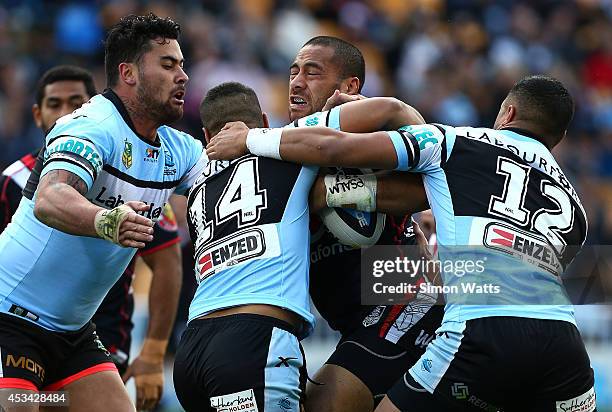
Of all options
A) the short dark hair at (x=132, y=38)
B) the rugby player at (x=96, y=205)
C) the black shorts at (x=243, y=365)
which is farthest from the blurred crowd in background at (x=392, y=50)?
the black shorts at (x=243, y=365)

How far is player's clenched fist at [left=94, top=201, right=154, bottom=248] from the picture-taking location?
5117 millimetres

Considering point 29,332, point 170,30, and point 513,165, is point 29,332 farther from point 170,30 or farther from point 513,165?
point 513,165

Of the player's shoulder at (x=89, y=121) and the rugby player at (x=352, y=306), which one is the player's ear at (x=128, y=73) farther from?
the rugby player at (x=352, y=306)

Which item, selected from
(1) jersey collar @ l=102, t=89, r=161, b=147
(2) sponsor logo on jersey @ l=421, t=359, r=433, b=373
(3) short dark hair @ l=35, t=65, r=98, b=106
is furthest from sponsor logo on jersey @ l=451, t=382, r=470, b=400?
(3) short dark hair @ l=35, t=65, r=98, b=106

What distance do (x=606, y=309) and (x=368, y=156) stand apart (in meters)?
8.13

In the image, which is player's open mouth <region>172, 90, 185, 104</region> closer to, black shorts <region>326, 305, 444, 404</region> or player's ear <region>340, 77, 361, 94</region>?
player's ear <region>340, 77, 361, 94</region>

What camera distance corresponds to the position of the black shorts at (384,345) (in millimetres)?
6199

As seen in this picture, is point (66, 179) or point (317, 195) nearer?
point (66, 179)

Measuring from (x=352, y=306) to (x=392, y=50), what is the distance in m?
13.1

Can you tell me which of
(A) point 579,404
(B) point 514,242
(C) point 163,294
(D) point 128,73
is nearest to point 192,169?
(D) point 128,73

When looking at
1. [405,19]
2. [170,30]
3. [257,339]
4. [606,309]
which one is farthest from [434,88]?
[257,339]

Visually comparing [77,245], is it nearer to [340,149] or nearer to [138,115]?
[138,115]

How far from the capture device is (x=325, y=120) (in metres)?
5.97

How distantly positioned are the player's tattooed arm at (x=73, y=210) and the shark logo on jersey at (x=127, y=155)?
580mm
